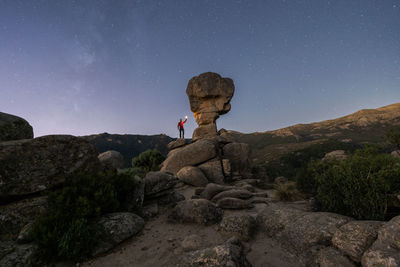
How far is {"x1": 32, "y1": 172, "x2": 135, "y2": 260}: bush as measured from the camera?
4.22 metres

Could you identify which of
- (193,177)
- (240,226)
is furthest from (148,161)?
(240,226)

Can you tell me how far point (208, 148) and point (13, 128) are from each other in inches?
495

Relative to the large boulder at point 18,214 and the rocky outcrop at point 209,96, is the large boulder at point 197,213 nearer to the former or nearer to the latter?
the large boulder at point 18,214

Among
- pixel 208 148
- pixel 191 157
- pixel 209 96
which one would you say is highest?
pixel 209 96

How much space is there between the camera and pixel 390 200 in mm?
4578

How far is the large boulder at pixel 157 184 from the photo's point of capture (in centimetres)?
813

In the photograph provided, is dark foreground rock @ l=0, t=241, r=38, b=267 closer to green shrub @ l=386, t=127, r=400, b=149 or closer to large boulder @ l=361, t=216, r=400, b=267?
large boulder @ l=361, t=216, r=400, b=267

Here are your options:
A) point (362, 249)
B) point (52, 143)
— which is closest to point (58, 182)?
point (52, 143)

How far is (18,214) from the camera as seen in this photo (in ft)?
17.0

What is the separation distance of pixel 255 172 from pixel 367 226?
16.2m

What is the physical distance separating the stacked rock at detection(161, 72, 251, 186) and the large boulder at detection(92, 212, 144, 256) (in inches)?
298

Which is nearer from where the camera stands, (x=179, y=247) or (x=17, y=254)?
(x=17, y=254)

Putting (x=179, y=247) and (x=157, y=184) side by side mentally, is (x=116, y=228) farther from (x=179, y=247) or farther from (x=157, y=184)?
(x=157, y=184)

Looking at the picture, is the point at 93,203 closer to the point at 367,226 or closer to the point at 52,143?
the point at 52,143
